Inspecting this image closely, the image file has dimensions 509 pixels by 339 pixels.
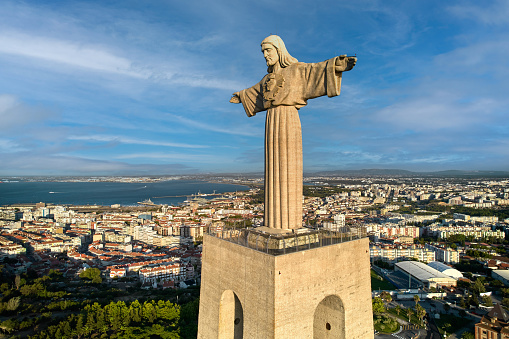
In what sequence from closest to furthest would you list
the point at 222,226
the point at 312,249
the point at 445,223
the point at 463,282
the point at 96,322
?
the point at 312,249
the point at 222,226
the point at 96,322
the point at 463,282
the point at 445,223

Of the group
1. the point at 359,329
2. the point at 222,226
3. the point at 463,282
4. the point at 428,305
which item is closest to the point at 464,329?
the point at 428,305

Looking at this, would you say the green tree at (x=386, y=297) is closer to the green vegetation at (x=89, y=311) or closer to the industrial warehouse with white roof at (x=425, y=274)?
the industrial warehouse with white roof at (x=425, y=274)

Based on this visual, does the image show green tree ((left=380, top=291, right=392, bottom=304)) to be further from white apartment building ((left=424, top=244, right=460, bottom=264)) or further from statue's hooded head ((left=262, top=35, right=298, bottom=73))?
statue's hooded head ((left=262, top=35, right=298, bottom=73))

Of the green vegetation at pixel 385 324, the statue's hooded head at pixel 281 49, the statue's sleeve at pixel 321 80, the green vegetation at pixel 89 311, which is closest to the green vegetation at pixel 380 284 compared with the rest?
the green vegetation at pixel 385 324

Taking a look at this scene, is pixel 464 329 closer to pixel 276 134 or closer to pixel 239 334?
pixel 239 334

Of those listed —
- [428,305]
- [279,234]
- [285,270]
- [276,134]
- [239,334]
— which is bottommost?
[428,305]

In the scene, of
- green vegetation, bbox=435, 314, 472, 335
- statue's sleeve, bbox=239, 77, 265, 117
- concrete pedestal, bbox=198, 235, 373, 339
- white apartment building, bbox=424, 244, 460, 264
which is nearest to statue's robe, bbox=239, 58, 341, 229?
statue's sleeve, bbox=239, 77, 265, 117

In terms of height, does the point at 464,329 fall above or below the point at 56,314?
below

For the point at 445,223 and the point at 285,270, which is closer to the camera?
the point at 285,270
